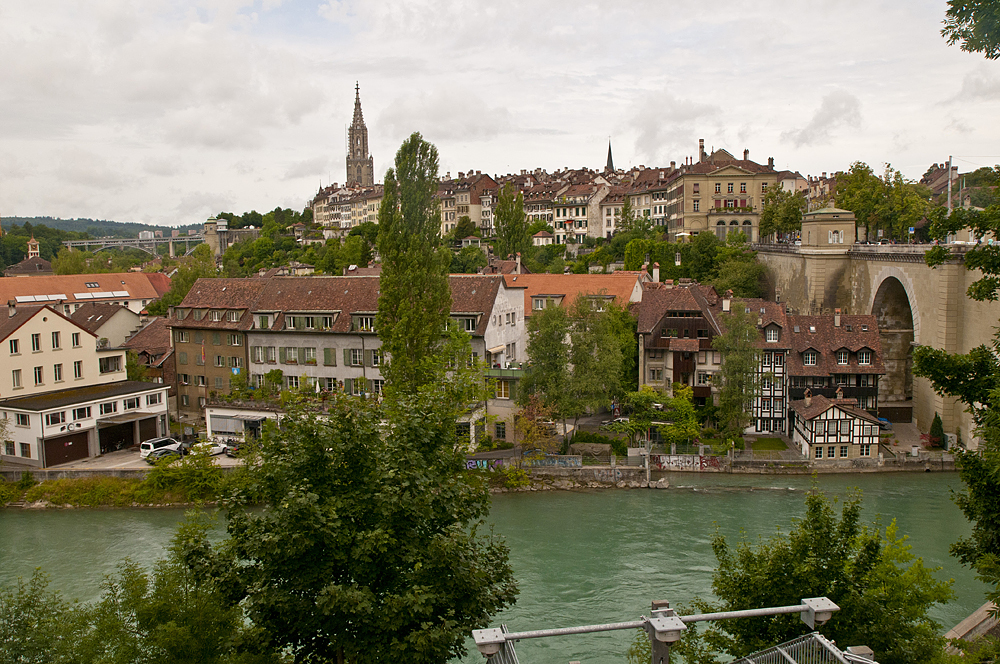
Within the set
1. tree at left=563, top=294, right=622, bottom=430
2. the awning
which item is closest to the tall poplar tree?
tree at left=563, top=294, right=622, bottom=430

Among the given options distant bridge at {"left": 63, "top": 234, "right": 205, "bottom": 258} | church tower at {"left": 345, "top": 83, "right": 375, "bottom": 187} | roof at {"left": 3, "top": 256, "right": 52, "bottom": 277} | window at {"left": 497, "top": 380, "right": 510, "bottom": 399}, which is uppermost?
church tower at {"left": 345, "top": 83, "right": 375, "bottom": 187}

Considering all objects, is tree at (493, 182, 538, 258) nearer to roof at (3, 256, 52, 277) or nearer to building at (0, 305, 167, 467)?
building at (0, 305, 167, 467)

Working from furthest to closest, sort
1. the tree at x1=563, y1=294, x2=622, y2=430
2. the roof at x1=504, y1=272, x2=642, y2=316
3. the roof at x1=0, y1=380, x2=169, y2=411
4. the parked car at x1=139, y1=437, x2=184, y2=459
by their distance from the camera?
the roof at x1=504, y1=272, x2=642, y2=316
the tree at x1=563, y1=294, x2=622, y2=430
the parked car at x1=139, y1=437, x2=184, y2=459
the roof at x1=0, y1=380, x2=169, y2=411

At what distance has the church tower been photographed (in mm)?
140250

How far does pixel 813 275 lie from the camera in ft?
125

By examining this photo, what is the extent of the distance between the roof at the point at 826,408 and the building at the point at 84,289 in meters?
40.7

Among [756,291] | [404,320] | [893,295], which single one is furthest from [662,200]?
[404,320]

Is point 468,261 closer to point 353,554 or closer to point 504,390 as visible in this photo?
point 504,390

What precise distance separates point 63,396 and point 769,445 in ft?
77.0

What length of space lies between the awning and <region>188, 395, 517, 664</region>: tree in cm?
1942

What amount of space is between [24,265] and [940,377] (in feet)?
274

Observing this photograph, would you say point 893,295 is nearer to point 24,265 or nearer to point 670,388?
point 670,388

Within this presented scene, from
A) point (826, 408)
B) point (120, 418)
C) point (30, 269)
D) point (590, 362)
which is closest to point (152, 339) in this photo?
point (120, 418)

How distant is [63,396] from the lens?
26203 millimetres
